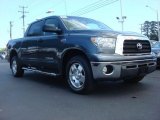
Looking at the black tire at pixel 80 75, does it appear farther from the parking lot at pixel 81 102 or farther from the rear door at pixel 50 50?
the rear door at pixel 50 50

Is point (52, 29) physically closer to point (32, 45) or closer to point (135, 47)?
point (32, 45)

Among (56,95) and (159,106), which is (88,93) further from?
(159,106)

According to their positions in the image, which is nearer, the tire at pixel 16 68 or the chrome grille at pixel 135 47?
the chrome grille at pixel 135 47

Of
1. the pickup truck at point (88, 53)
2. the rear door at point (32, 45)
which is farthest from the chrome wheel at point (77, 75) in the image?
the rear door at point (32, 45)

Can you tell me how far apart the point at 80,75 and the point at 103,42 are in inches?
36.8

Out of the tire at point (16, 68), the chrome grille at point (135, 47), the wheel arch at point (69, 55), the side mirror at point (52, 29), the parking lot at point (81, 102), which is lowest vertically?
the parking lot at point (81, 102)

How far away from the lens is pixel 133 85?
7750 mm

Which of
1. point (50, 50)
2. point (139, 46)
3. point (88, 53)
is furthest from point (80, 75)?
point (139, 46)

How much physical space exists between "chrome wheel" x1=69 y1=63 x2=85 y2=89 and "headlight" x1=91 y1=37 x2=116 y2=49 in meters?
0.67

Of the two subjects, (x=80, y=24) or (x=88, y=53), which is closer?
(x=88, y=53)

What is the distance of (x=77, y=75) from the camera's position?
6844 millimetres

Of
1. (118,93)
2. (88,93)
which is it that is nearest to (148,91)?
(118,93)

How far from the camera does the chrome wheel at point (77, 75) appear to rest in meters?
6.69

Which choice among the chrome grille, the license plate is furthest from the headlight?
the license plate
